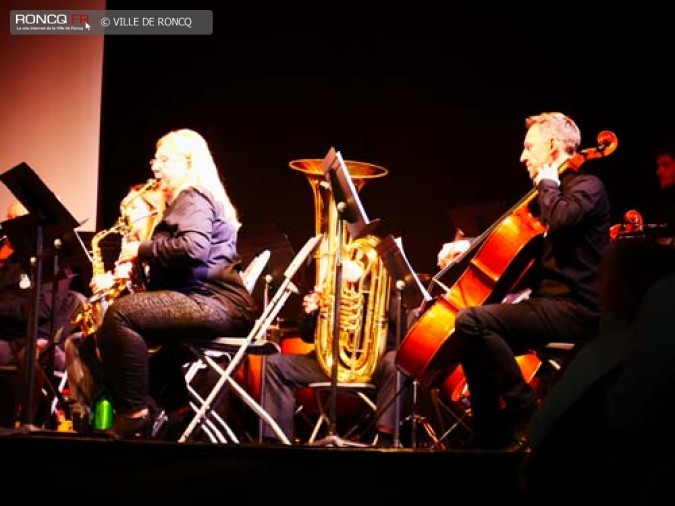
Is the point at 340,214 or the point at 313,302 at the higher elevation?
the point at 340,214

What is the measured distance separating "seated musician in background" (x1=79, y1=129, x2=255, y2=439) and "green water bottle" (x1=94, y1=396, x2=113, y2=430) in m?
0.56

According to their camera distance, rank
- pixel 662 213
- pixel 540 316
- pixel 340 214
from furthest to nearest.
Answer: pixel 662 213 → pixel 340 214 → pixel 540 316

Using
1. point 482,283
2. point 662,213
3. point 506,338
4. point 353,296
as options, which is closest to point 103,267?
point 353,296

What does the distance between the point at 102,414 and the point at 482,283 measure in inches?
89.3

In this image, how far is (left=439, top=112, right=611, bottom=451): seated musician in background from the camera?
4.05 m

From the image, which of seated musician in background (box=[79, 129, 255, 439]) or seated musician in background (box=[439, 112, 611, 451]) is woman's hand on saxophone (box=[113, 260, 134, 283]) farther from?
seated musician in background (box=[439, 112, 611, 451])

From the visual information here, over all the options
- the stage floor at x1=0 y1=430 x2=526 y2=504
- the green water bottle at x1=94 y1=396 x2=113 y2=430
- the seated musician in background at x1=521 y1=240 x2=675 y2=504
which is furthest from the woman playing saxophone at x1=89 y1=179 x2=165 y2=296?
the seated musician in background at x1=521 y1=240 x2=675 y2=504

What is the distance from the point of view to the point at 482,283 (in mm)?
4297

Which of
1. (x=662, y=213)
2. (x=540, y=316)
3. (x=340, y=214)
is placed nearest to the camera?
(x=540, y=316)

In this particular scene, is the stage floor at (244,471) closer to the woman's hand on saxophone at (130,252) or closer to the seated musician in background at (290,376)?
the woman's hand on saxophone at (130,252)

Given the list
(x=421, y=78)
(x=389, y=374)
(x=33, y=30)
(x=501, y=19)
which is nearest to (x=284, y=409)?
(x=389, y=374)

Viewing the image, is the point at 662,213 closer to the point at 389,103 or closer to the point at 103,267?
the point at 389,103

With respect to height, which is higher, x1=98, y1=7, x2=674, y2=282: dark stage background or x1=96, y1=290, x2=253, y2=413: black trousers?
x1=98, y1=7, x2=674, y2=282: dark stage background

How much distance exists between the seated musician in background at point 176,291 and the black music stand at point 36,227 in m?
0.30
